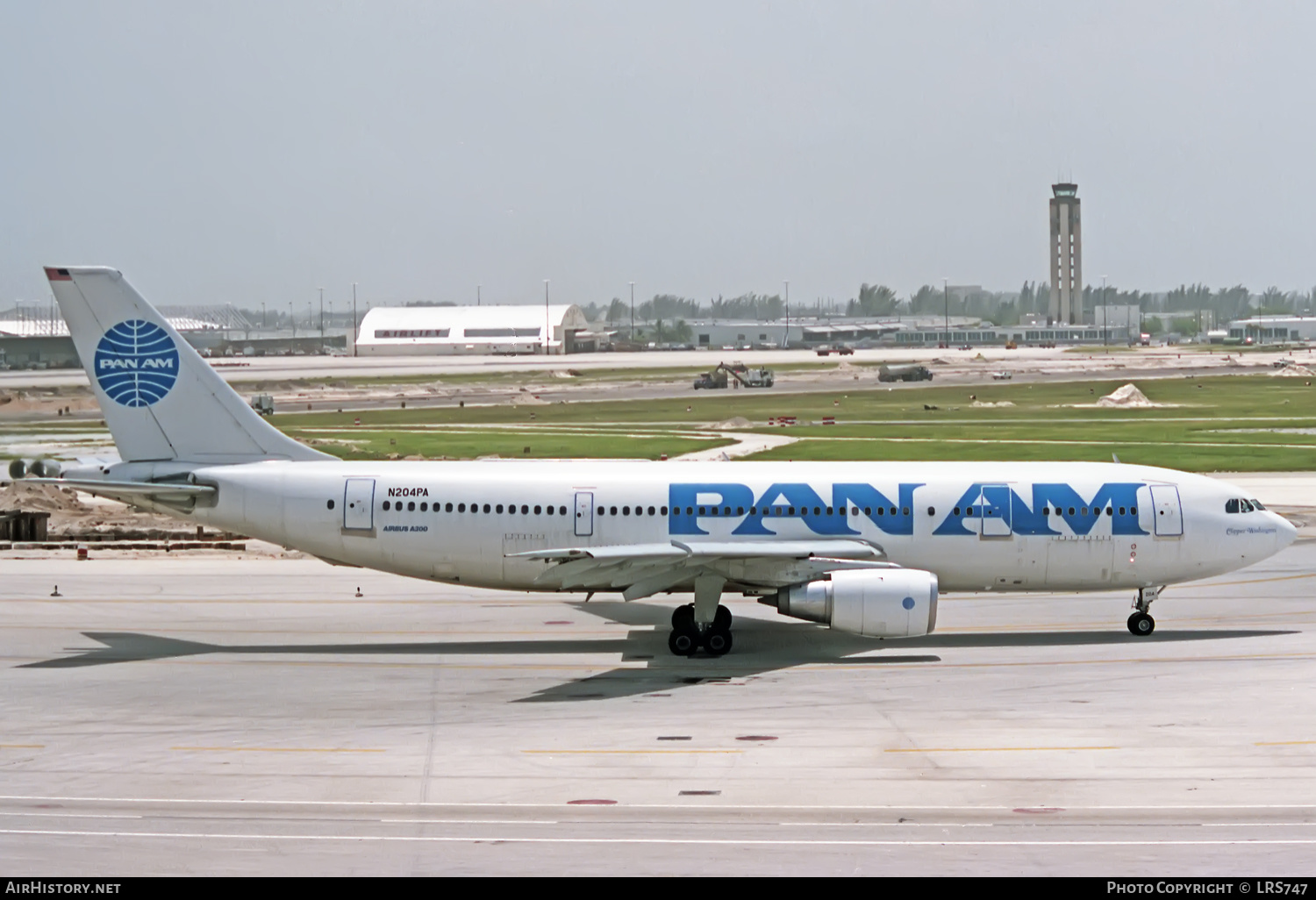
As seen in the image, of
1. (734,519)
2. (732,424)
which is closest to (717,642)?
(734,519)

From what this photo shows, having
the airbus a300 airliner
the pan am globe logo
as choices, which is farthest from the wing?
the pan am globe logo

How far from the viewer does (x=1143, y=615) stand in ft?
120

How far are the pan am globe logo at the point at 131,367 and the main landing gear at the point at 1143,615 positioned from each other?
24.9 m

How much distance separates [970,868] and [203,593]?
30474mm

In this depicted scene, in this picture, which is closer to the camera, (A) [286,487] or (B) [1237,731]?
(B) [1237,731]

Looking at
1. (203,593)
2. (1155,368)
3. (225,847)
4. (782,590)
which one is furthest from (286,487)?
(1155,368)

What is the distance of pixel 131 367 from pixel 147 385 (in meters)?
0.62

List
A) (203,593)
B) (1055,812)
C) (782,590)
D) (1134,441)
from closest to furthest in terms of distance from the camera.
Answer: (1055,812) → (782,590) → (203,593) → (1134,441)

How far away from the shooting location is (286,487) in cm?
3616

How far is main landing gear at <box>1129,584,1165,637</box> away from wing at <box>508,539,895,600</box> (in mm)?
6669

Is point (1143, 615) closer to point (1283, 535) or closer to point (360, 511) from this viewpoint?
point (1283, 535)

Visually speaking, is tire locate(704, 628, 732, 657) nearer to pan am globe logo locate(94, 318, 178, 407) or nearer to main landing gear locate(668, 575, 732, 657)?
main landing gear locate(668, 575, 732, 657)
